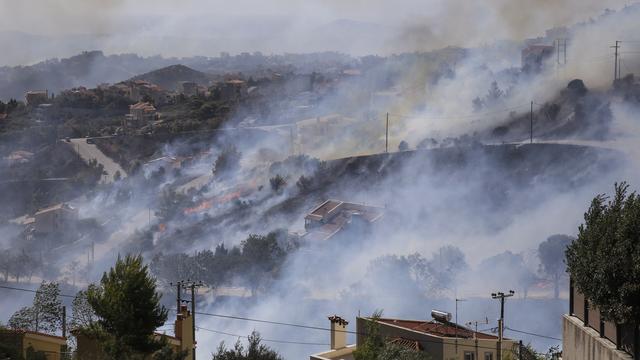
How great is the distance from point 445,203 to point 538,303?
16.2 m

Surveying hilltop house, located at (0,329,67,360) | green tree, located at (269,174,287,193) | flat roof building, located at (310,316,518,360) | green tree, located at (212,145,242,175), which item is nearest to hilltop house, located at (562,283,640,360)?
flat roof building, located at (310,316,518,360)

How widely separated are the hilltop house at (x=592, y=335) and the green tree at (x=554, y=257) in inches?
1547

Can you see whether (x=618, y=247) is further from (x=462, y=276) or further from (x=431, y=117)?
(x=431, y=117)

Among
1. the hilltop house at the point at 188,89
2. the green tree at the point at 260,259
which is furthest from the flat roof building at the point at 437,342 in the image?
the hilltop house at the point at 188,89

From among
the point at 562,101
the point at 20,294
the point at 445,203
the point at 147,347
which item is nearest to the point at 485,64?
the point at 562,101

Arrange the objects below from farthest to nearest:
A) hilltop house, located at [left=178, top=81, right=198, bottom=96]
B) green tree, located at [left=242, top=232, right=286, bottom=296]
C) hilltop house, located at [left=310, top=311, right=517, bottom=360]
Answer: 1. hilltop house, located at [left=178, top=81, right=198, bottom=96]
2. green tree, located at [left=242, top=232, right=286, bottom=296]
3. hilltop house, located at [left=310, top=311, right=517, bottom=360]

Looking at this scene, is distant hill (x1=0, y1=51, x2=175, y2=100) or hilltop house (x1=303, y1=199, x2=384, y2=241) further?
distant hill (x1=0, y1=51, x2=175, y2=100)

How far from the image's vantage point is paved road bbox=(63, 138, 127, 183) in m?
82.6

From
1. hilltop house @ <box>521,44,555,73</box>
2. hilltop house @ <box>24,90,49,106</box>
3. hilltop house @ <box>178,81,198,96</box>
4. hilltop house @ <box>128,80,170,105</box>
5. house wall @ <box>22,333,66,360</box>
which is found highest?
hilltop house @ <box>178,81,198,96</box>

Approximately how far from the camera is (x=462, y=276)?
182ft

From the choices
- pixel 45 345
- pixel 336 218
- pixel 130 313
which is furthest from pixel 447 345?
pixel 336 218

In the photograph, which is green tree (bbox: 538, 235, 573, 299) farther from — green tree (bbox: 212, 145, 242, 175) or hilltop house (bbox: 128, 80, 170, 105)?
hilltop house (bbox: 128, 80, 170, 105)

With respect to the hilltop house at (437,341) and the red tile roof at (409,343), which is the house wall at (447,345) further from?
the red tile roof at (409,343)

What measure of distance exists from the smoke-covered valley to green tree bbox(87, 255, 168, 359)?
28.4 meters
